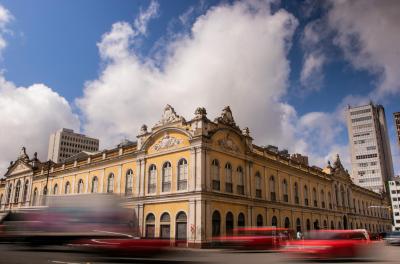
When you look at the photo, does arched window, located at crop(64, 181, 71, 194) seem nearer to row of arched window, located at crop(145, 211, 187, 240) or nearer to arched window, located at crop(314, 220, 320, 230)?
row of arched window, located at crop(145, 211, 187, 240)

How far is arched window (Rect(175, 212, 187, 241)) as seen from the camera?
98.4 feet

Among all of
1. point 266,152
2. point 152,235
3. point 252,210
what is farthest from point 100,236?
point 266,152

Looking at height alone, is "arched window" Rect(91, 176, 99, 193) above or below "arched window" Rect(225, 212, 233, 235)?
above

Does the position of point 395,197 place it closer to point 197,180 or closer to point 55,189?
point 55,189

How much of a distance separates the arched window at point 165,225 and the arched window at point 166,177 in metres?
2.35

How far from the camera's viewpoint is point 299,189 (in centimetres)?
4484

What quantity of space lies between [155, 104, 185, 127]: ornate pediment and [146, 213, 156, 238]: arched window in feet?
28.3

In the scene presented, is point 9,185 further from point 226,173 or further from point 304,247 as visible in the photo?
point 304,247

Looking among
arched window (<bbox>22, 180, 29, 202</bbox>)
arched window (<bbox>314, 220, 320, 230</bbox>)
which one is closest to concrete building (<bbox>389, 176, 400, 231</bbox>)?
arched window (<bbox>314, 220, 320, 230</bbox>)

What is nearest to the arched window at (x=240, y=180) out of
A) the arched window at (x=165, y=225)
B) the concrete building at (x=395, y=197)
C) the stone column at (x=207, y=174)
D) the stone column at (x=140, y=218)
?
the stone column at (x=207, y=174)

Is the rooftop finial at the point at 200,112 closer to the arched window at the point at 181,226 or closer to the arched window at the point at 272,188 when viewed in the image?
the arched window at the point at 181,226

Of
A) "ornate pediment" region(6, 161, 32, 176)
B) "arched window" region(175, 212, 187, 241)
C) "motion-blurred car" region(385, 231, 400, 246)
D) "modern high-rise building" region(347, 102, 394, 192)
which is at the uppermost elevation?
"modern high-rise building" region(347, 102, 394, 192)

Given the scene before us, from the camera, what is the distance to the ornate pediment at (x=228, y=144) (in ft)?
108

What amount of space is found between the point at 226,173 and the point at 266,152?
903 cm
